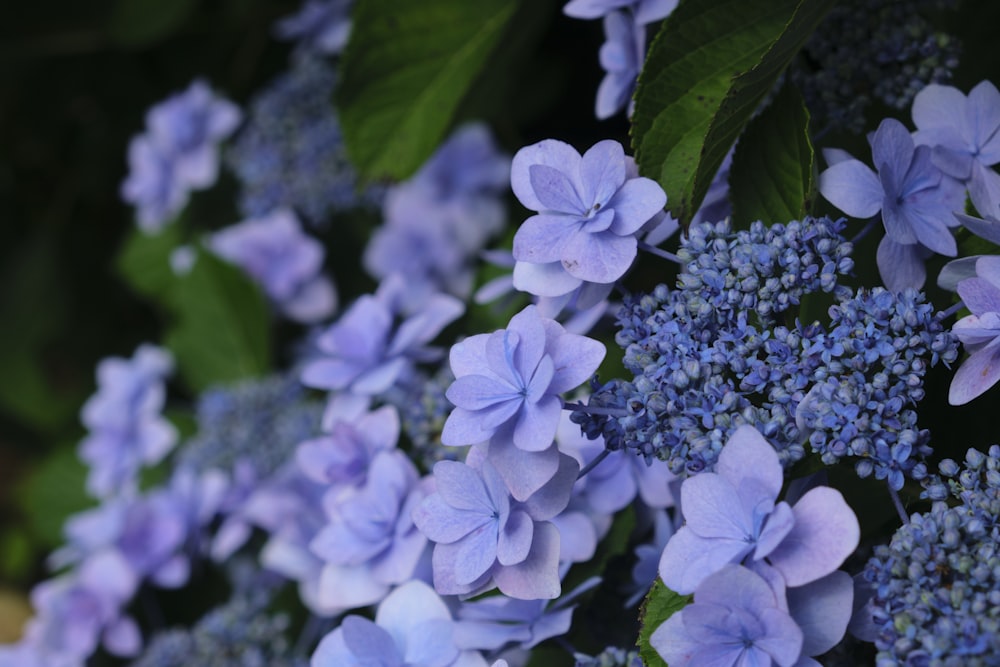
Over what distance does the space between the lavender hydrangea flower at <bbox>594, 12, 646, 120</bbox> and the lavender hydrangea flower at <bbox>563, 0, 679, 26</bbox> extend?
0.04 ft

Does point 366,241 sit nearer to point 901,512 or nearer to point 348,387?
point 348,387

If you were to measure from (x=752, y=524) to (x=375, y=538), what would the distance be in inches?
11.6

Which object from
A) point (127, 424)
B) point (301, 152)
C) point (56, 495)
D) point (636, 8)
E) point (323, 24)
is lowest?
point (56, 495)

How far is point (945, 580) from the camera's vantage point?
0.45 metres

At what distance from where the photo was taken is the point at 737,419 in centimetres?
48

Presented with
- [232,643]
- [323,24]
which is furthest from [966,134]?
[323,24]

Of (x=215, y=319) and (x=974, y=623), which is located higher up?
(x=974, y=623)

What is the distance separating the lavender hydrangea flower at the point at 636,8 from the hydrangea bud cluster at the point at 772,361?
0.20 m

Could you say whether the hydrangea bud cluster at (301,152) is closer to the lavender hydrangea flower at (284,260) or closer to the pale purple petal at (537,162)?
the lavender hydrangea flower at (284,260)

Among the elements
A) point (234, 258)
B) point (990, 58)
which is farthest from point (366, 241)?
point (990, 58)

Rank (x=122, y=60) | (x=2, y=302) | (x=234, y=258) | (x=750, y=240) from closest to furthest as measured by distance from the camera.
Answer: (x=750, y=240)
(x=234, y=258)
(x=122, y=60)
(x=2, y=302)

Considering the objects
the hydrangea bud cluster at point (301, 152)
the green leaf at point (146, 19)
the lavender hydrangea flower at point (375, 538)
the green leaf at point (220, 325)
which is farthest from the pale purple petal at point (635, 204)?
the green leaf at point (146, 19)

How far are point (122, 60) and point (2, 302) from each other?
0.48 metres

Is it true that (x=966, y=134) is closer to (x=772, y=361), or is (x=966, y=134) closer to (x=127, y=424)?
(x=772, y=361)
